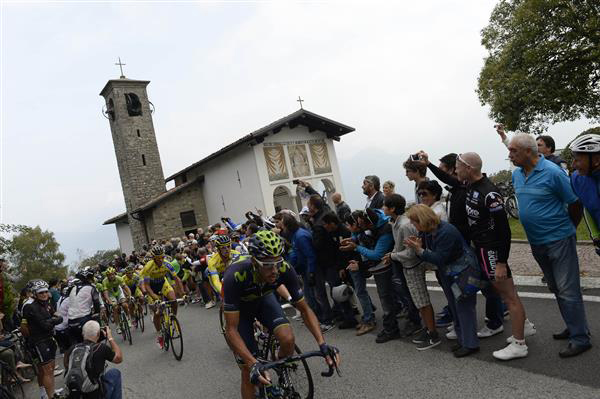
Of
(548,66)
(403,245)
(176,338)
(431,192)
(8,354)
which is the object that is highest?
(548,66)

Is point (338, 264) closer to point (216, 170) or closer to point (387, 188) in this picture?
point (387, 188)

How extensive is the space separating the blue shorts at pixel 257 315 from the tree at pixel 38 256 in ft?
217

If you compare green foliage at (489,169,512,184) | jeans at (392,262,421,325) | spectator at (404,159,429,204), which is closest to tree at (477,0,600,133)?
green foliage at (489,169,512,184)

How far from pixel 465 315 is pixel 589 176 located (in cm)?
183

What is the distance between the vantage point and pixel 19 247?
205 feet

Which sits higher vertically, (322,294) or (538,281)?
(322,294)

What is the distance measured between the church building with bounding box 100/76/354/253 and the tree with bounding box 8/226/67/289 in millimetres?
28957

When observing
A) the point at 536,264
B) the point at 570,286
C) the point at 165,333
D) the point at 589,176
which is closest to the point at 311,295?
the point at 165,333

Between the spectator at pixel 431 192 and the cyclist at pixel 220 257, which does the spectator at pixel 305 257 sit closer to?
the cyclist at pixel 220 257

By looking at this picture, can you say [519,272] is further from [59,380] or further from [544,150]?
[59,380]

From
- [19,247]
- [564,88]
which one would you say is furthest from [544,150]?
[19,247]

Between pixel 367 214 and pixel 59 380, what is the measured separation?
7.27 meters

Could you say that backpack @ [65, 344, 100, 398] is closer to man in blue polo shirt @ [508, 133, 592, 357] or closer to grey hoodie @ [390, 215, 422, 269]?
grey hoodie @ [390, 215, 422, 269]

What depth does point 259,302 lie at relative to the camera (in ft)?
13.7
